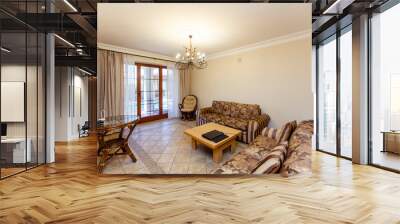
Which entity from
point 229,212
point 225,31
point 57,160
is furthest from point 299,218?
point 57,160

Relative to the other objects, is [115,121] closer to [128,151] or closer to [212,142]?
[128,151]

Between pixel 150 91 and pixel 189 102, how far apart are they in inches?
21.4

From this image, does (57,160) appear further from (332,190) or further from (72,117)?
(332,190)

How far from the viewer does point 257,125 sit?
128 inches

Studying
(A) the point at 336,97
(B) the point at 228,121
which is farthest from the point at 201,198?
(A) the point at 336,97

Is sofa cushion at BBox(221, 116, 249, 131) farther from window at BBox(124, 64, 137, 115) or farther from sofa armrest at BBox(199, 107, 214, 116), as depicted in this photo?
window at BBox(124, 64, 137, 115)

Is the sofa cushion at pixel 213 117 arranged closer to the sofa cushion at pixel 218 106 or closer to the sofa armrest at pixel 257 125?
the sofa cushion at pixel 218 106

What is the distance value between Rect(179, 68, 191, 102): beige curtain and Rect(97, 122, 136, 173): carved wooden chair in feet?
2.48

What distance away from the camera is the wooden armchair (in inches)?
131

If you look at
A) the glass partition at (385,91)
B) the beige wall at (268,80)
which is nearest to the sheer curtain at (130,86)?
the beige wall at (268,80)

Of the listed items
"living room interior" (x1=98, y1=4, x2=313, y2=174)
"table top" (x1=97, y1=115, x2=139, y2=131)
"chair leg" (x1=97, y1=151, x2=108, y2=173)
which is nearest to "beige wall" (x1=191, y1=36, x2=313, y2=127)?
"living room interior" (x1=98, y1=4, x2=313, y2=174)

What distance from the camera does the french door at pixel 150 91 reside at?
10.9 ft

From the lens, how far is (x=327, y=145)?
4.45 m

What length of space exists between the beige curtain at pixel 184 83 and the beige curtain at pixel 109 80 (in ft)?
2.48
